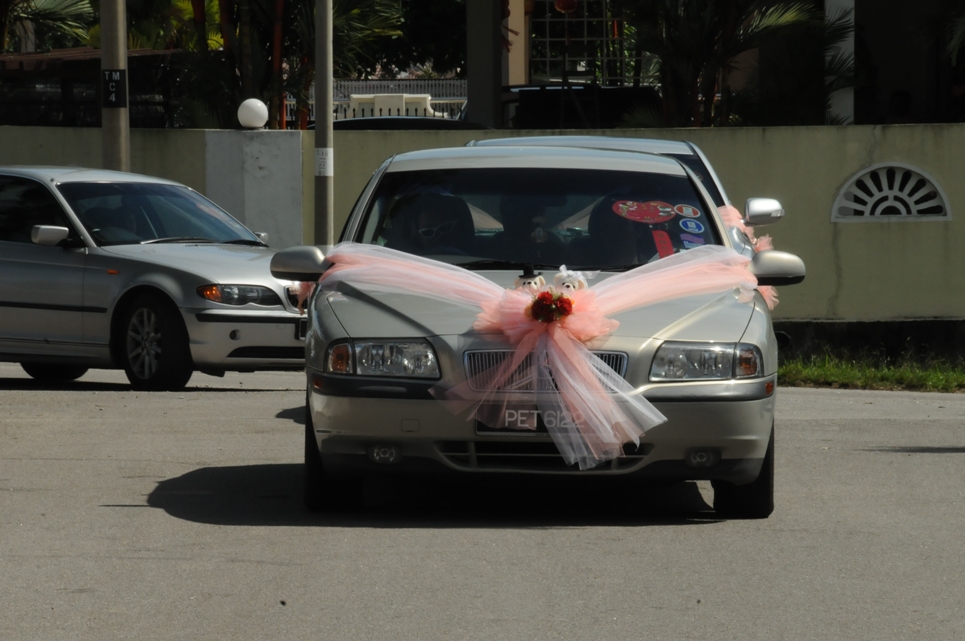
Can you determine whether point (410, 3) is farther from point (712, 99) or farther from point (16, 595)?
point (16, 595)

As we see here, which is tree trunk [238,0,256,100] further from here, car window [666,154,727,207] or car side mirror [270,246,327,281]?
car side mirror [270,246,327,281]

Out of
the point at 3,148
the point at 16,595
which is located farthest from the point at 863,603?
the point at 3,148

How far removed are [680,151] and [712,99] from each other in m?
8.13

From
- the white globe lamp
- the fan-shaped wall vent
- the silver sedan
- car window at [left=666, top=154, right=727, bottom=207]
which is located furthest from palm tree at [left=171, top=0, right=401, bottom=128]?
car window at [left=666, top=154, right=727, bottom=207]

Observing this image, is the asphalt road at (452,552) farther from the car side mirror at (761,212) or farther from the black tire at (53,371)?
the black tire at (53,371)

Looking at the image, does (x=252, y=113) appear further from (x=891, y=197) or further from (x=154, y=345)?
(x=891, y=197)

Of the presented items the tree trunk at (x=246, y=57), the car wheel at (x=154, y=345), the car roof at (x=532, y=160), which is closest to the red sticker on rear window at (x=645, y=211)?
the car roof at (x=532, y=160)

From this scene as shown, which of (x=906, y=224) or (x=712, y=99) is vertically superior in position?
(x=712, y=99)

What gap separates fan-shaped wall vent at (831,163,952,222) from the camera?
1470 centimetres

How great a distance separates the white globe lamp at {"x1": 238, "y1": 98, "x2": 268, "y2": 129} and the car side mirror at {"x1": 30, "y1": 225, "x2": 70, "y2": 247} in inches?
170

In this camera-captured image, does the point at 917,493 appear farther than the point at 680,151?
No

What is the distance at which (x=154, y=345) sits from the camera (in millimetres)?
11312

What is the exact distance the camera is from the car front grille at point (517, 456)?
6266 mm

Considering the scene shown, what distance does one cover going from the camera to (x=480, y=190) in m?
7.48
